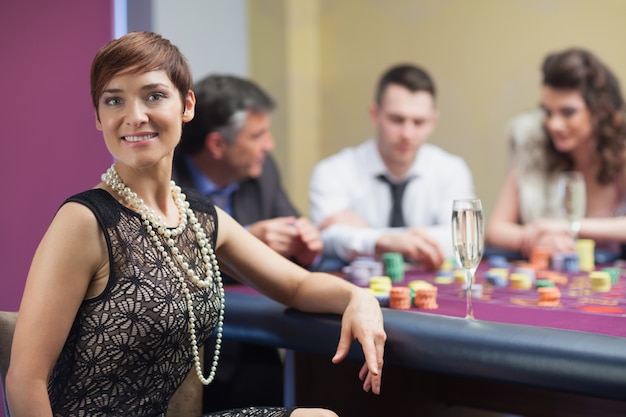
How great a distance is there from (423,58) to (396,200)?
154cm

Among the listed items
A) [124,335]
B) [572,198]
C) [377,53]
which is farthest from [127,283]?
[377,53]

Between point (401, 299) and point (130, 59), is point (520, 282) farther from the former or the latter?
point (130, 59)

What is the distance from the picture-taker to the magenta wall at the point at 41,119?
2125mm

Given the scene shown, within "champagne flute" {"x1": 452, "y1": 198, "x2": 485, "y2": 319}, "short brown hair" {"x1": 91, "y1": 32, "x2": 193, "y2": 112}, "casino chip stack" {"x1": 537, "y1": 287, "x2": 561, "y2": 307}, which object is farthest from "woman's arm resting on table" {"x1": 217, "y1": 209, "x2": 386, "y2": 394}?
"casino chip stack" {"x1": 537, "y1": 287, "x2": 561, "y2": 307}

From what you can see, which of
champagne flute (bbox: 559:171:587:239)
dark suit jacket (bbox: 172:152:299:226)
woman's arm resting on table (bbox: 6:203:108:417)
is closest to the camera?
woman's arm resting on table (bbox: 6:203:108:417)

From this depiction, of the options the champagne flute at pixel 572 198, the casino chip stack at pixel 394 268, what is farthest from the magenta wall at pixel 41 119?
the champagne flute at pixel 572 198

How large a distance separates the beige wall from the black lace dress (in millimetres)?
3903

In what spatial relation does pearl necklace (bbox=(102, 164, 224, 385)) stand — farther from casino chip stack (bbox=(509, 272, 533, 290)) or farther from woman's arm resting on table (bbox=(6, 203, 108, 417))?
casino chip stack (bbox=(509, 272, 533, 290))

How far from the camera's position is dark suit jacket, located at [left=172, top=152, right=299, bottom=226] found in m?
3.74

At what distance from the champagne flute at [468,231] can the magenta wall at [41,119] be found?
900 mm

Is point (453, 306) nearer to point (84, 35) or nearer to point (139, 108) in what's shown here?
point (139, 108)

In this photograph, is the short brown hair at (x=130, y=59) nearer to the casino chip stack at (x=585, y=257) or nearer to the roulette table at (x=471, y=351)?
the roulette table at (x=471, y=351)

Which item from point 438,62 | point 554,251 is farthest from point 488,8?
point 554,251

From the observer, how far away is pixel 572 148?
413cm
